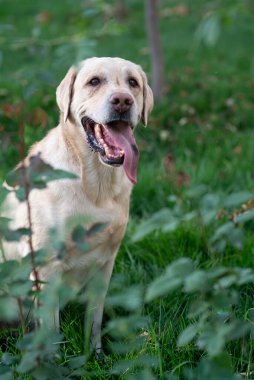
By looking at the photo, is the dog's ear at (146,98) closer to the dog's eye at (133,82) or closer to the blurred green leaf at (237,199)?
the dog's eye at (133,82)

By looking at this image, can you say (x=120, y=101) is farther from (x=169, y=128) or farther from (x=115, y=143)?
(x=169, y=128)

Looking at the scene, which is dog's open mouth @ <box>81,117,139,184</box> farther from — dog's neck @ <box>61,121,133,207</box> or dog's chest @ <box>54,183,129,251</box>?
dog's chest @ <box>54,183,129,251</box>

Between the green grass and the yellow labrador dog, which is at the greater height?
the yellow labrador dog

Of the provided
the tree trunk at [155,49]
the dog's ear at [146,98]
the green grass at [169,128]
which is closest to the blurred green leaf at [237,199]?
the green grass at [169,128]

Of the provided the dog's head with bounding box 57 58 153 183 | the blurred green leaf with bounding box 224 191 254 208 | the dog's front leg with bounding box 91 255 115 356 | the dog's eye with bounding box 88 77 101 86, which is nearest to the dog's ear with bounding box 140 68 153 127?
the dog's head with bounding box 57 58 153 183

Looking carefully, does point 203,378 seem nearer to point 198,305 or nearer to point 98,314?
point 198,305

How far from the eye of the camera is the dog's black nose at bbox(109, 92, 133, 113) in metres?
2.82

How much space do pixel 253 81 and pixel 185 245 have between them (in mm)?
4067

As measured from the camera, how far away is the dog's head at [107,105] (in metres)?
2.82

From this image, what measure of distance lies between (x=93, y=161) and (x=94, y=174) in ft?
0.22

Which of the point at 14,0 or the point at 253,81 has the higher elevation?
the point at 14,0

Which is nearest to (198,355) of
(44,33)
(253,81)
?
(253,81)

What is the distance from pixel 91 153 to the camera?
2965 mm

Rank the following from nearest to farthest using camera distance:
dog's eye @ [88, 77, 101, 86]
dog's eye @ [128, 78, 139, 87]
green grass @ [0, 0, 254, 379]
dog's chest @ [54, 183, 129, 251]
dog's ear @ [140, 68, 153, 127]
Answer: green grass @ [0, 0, 254, 379] < dog's chest @ [54, 183, 129, 251] < dog's eye @ [88, 77, 101, 86] < dog's eye @ [128, 78, 139, 87] < dog's ear @ [140, 68, 153, 127]
